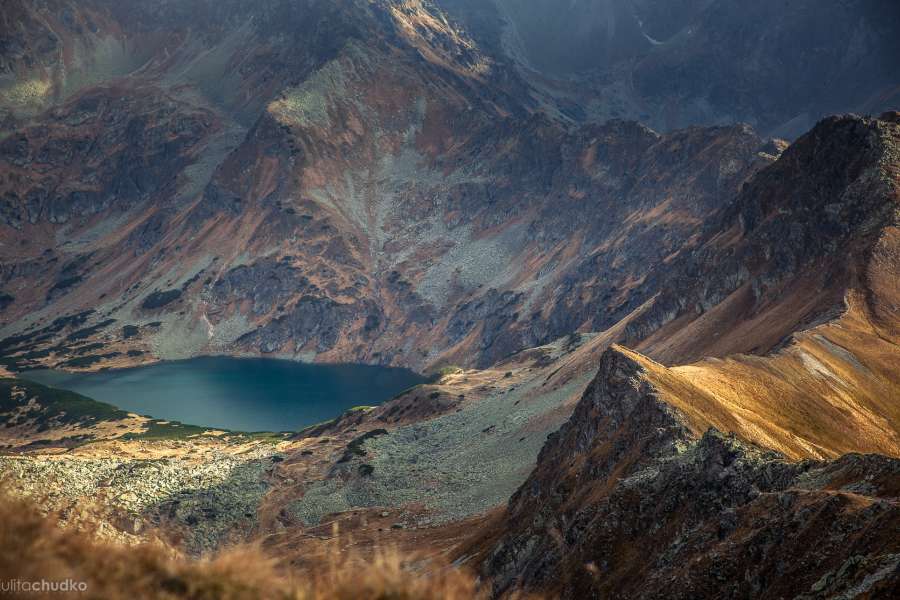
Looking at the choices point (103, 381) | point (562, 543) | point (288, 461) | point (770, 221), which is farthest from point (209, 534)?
point (103, 381)

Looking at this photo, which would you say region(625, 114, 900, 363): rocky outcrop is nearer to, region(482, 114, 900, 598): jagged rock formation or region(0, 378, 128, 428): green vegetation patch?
region(482, 114, 900, 598): jagged rock formation

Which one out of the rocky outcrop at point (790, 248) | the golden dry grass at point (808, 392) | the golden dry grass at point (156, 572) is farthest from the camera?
the rocky outcrop at point (790, 248)

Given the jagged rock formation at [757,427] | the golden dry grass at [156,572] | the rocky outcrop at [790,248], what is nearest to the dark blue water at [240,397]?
the rocky outcrop at [790,248]

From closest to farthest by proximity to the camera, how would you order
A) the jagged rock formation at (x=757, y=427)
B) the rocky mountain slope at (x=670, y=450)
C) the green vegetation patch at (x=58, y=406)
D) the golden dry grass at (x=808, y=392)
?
the jagged rock formation at (x=757, y=427)
the rocky mountain slope at (x=670, y=450)
the golden dry grass at (x=808, y=392)
the green vegetation patch at (x=58, y=406)

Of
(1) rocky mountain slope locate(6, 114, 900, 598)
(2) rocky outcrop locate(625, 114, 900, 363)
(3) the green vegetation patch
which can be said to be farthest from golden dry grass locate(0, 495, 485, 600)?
(3) the green vegetation patch

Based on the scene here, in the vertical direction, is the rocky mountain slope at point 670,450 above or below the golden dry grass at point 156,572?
below

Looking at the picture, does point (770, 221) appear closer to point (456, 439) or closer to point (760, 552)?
point (456, 439)

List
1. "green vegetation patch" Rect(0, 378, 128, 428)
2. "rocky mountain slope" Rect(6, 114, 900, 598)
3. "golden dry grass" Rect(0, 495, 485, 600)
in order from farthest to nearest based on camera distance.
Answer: "green vegetation patch" Rect(0, 378, 128, 428) → "rocky mountain slope" Rect(6, 114, 900, 598) → "golden dry grass" Rect(0, 495, 485, 600)

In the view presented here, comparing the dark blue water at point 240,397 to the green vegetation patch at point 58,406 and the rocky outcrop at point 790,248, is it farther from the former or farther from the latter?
the rocky outcrop at point 790,248
